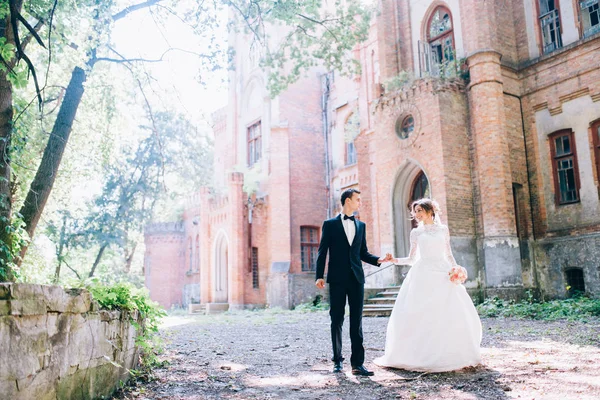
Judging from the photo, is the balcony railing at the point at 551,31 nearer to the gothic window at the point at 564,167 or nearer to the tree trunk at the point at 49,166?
the gothic window at the point at 564,167

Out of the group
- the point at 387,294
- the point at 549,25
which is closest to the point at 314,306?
the point at 387,294

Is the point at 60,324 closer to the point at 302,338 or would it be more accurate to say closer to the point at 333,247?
the point at 333,247

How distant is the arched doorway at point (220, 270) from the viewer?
27.1m

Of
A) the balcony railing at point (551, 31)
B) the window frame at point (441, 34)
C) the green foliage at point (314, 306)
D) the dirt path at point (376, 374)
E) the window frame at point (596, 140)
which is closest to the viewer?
the dirt path at point (376, 374)

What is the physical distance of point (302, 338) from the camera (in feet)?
31.7

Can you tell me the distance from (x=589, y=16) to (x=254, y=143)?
1809cm

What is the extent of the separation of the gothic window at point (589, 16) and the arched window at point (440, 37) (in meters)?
3.59

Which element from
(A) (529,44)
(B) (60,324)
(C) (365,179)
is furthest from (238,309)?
(B) (60,324)

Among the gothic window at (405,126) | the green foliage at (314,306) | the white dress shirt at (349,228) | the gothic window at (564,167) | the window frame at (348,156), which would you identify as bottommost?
the green foliage at (314,306)

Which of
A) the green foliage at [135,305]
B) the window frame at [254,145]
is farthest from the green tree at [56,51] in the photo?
the window frame at [254,145]

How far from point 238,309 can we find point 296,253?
12.3ft

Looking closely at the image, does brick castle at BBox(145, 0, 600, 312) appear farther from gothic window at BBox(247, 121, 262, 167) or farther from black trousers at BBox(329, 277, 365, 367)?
black trousers at BBox(329, 277, 365, 367)

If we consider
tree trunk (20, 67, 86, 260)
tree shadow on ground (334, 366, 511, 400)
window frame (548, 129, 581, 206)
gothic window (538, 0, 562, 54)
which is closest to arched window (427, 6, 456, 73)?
gothic window (538, 0, 562, 54)

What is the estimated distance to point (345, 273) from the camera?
564cm
